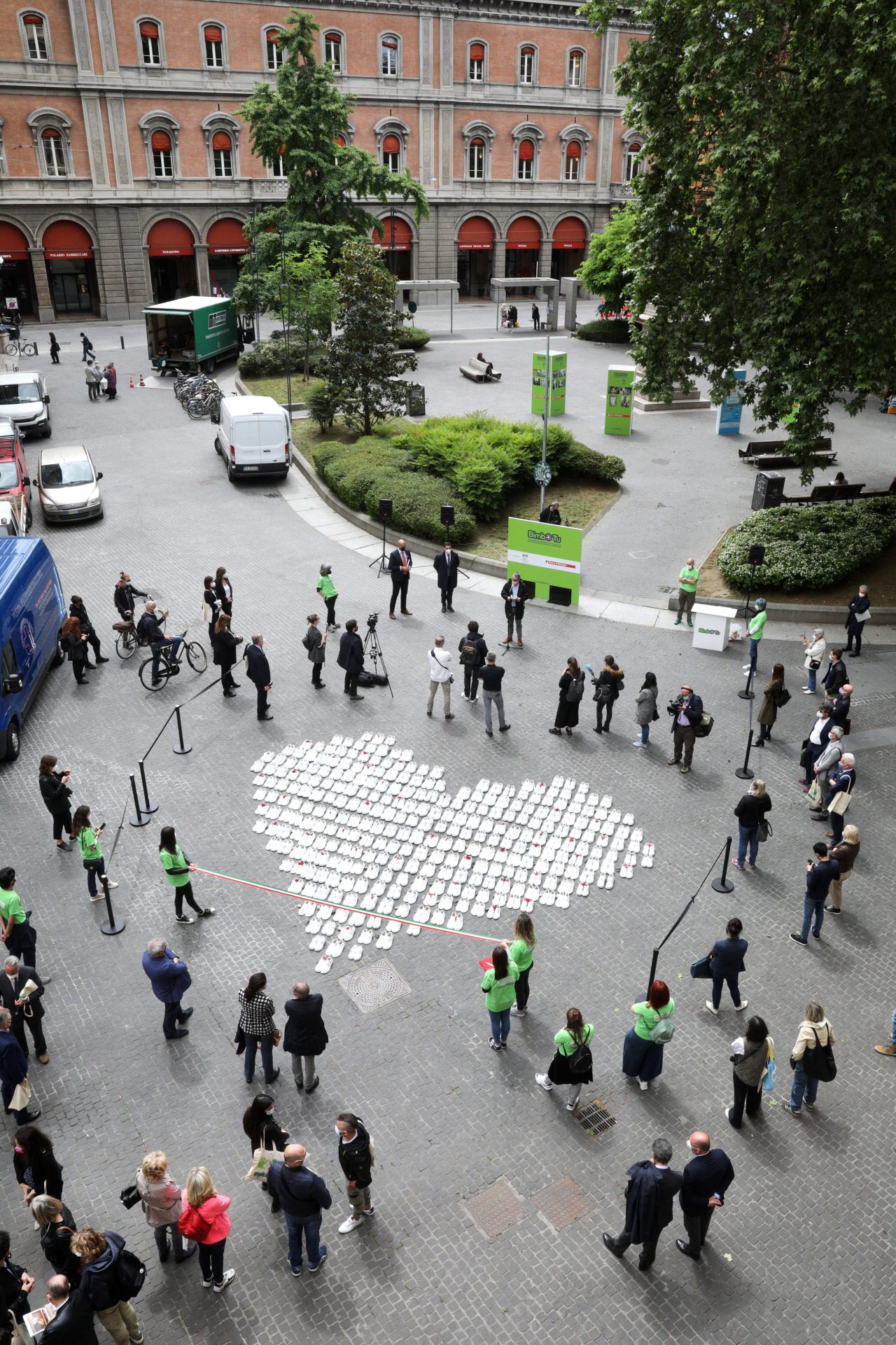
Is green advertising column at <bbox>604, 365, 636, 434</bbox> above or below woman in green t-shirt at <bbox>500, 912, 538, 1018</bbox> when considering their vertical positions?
above

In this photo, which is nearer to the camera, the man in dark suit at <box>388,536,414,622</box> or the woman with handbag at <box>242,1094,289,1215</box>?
the woman with handbag at <box>242,1094,289,1215</box>

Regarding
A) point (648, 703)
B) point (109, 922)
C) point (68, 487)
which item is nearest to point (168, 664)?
point (109, 922)

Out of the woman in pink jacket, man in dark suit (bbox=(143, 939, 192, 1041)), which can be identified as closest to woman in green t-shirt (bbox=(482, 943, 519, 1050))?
man in dark suit (bbox=(143, 939, 192, 1041))

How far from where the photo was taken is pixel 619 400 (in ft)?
114

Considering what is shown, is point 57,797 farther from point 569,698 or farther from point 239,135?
point 239,135

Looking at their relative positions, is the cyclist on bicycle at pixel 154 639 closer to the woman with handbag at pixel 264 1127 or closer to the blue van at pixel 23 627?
the blue van at pixel 23 627

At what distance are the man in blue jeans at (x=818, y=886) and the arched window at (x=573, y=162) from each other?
65045 millimetres

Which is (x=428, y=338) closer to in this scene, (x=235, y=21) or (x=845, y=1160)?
(x=235, y=21)

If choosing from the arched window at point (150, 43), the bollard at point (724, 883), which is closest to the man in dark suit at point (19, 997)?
the bollard at point (724, 883)

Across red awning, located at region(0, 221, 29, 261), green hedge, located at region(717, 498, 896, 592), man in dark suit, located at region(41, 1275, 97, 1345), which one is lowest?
man in dark suit, located at region(41, 1275, 97, 1345)

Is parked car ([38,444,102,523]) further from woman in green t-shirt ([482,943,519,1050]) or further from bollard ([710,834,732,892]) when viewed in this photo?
woman in green t-shirt ([482,943,519,1050])

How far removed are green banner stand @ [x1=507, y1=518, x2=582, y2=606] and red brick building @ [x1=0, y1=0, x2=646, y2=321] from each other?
34834 millimetres

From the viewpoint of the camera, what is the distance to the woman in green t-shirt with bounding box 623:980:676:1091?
9539mm

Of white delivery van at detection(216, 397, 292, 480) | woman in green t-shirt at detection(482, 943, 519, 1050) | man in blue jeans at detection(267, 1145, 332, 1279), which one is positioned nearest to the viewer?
man in blue jeans at detection(267, 1145, 332, 1279)
